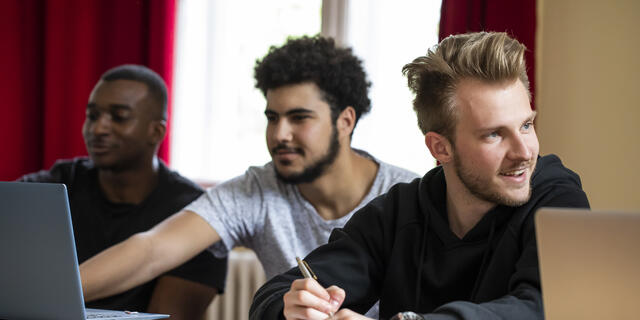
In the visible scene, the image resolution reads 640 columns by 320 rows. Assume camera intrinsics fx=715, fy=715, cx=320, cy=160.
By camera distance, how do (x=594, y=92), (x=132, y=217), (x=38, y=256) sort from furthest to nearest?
(x=594, y=92), (x=132, y=217), (x=38, y=256)

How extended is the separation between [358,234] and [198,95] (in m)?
1.91

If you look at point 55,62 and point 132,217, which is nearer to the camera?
point 132,217

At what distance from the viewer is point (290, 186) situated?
2.08 metres

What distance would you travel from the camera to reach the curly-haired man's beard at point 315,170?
6.57ft

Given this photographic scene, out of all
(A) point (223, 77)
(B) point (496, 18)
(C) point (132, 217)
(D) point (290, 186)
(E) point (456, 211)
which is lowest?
(C) point (132, 217)

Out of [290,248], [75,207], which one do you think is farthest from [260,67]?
[75,207]

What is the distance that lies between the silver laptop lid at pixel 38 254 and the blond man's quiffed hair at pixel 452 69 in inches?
26.4

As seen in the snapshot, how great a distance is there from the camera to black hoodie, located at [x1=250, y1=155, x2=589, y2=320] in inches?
47.9

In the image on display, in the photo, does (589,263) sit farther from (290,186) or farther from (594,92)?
(594,92)

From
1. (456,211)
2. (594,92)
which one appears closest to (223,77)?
(594,92)

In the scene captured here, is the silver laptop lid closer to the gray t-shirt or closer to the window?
the gray t-shirt

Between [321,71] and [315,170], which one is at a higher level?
[321,71]

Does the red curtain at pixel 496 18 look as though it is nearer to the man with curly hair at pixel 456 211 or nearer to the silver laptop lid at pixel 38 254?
the man with curly hair at pixel 456 211

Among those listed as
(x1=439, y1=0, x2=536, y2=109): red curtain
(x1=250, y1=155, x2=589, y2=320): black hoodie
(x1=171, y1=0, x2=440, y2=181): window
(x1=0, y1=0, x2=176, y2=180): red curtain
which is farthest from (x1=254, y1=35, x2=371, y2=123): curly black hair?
(x1=0, y1=0, x2=176, y2=180): red curtain
